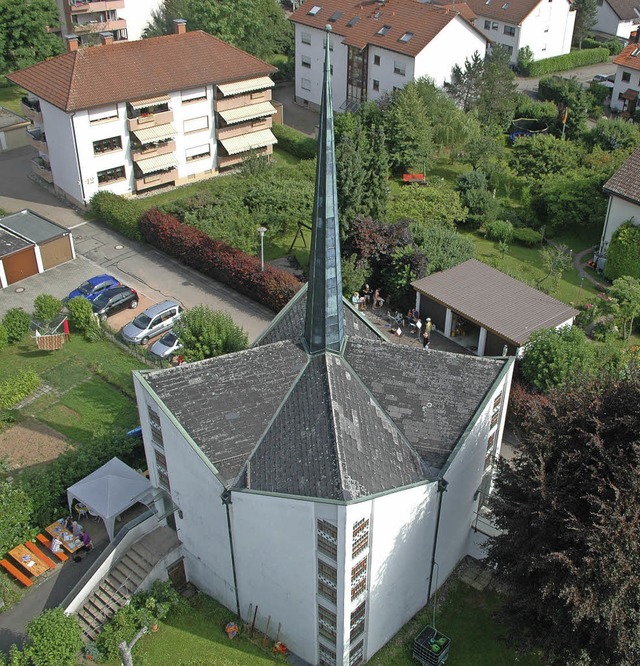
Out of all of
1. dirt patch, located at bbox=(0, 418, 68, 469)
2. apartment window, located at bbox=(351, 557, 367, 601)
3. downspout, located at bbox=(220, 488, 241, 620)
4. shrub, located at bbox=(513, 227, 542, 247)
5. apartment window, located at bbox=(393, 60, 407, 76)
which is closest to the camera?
apartment window, located at bbox=(351, 557, 367, 601)

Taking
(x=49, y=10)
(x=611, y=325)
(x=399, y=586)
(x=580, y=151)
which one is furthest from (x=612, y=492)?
(x=49, y=10)

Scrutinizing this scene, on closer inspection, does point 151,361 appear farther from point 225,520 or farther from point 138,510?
point 225,520

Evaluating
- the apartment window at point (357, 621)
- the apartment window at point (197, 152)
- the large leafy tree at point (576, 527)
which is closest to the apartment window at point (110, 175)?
the apartment window at point (197, 152)

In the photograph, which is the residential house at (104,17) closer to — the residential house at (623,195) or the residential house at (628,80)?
the residential house at (628,80)

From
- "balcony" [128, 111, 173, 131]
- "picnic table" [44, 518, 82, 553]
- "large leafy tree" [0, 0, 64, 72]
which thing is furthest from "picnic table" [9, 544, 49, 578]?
"large leafy tree" [0, 0, 64, 72]

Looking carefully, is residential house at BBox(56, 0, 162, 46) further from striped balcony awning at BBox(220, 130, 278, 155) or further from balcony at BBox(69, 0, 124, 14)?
striped balcony awning at BBox(220, 130, 278, 155)

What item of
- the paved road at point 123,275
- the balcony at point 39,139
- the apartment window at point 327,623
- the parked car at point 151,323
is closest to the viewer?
the apartment window at point 327,623

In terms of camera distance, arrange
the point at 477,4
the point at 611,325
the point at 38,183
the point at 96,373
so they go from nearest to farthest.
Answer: the point at 96,373, the point at 611,325, the point at 38,183, the point at 477,4
